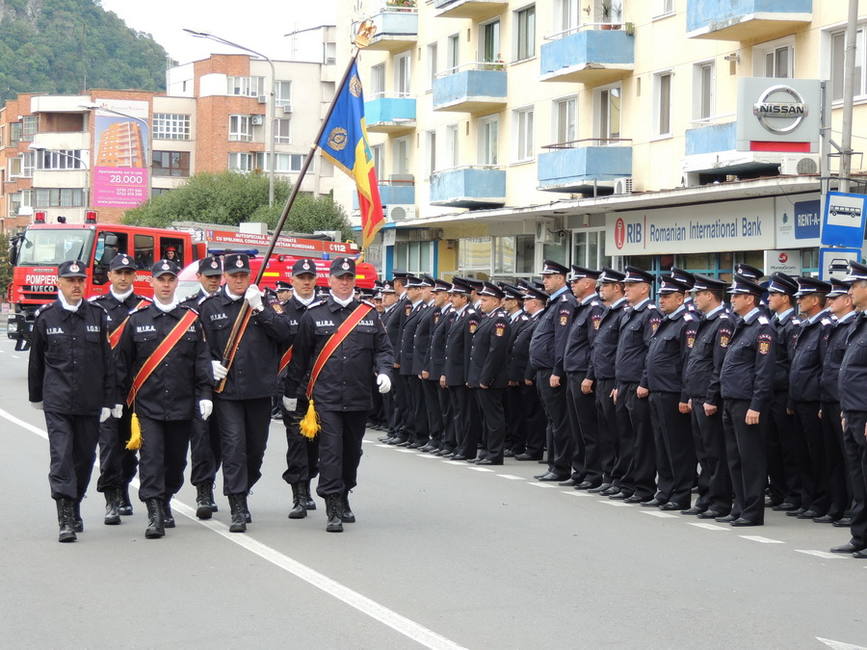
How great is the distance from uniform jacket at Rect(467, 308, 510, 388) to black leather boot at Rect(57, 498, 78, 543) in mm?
7050

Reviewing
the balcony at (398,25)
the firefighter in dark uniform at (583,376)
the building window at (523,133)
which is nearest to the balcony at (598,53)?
the building window at (523,133)

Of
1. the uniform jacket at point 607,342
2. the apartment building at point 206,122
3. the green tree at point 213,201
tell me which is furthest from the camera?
the apartment building at point 206,122

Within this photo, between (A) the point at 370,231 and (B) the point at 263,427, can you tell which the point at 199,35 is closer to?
(A) the point at 370,231

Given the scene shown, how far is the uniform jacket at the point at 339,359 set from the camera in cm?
1135

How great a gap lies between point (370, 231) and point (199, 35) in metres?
25.4

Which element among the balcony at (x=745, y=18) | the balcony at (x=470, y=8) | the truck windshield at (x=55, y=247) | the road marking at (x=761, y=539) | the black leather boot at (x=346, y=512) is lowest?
the road marking at (x=761, y=539)

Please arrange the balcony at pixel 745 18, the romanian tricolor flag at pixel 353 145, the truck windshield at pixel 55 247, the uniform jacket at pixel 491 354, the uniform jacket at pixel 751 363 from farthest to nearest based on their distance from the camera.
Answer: the truck windshield at pixel 55 247, the balcony at pixel 745 18, the uniform jacket at pixel 491 354, the romanian tricolor flag at pixel 353 145, the uniform jacket at pixel 751 363

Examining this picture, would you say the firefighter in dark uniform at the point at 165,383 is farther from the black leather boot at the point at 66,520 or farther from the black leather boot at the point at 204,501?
the black leather boot at the point at 66,520

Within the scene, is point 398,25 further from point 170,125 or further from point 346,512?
point 170,125

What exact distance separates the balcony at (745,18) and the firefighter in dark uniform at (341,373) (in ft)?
52.9

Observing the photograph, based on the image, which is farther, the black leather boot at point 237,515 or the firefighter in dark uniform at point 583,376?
the firefighter in dark uniform at point 583,376

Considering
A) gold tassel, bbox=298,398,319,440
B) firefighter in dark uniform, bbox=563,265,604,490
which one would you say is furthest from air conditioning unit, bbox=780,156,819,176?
gold tassel, bbox=298,398,319,440

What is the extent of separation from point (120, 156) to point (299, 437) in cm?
7655

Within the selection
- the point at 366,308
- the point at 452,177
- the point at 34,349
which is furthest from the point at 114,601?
the point at 452,177
